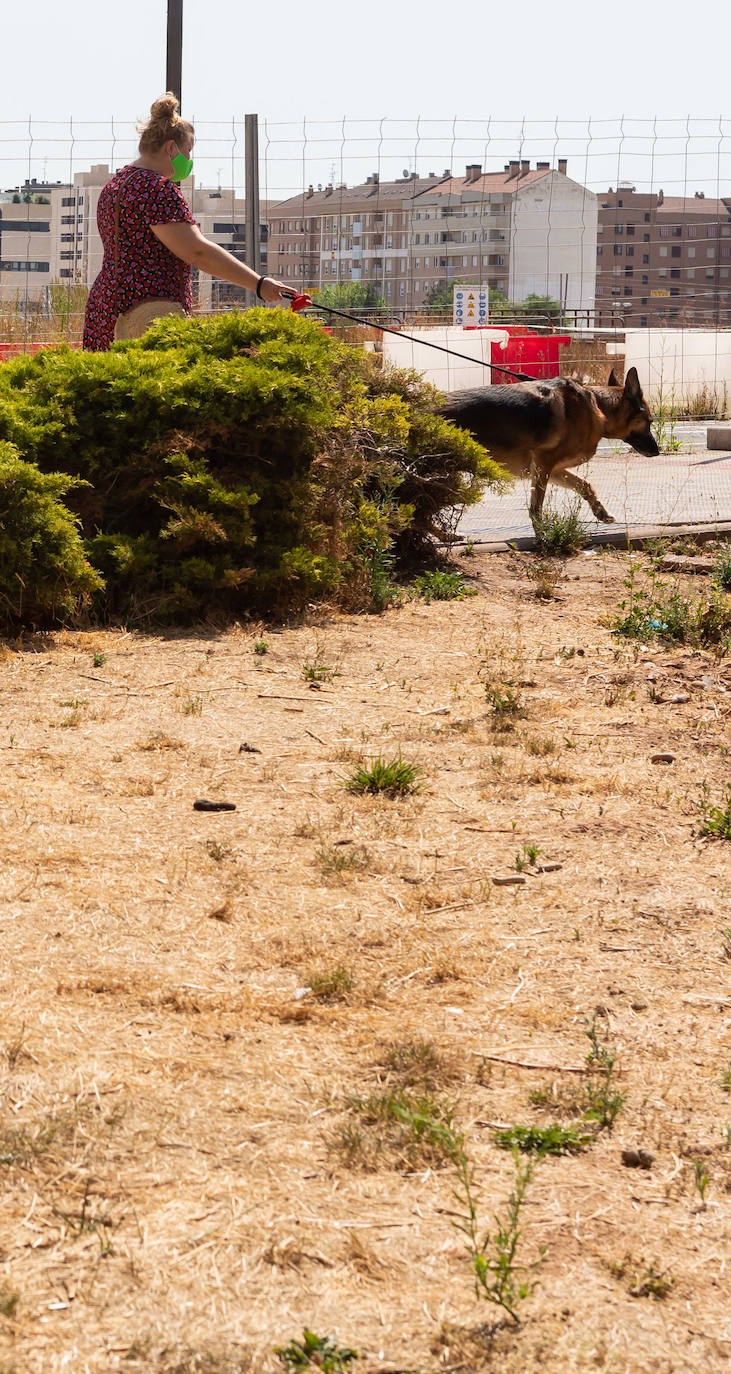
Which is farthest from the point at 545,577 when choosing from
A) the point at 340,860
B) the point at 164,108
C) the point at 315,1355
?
the point at 315,1355

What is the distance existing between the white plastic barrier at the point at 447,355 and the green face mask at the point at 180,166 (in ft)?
32.5

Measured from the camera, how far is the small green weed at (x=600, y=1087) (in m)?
2.50

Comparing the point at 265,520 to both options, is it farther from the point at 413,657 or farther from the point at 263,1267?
the point at 263,1267

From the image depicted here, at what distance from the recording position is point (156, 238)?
725 cm

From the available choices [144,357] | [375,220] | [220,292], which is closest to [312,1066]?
[144,357]

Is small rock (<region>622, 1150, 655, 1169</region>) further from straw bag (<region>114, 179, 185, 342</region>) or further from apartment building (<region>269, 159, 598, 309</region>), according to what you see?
apartment building (<region>269, 159, 598, 309</region>)

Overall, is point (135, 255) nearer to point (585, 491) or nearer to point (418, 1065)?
point (585, 491)

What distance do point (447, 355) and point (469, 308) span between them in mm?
5052

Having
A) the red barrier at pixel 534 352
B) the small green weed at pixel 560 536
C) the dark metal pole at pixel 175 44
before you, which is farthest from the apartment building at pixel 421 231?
the small green weed at pixel 560 536

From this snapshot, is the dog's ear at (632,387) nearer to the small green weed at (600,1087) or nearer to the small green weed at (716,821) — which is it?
the small green weed at (716,821)

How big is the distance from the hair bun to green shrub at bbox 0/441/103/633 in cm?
198

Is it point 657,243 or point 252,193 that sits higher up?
point 657,243

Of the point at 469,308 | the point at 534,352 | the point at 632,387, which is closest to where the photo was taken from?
the point at 632,387

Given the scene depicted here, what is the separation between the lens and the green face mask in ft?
23.7
